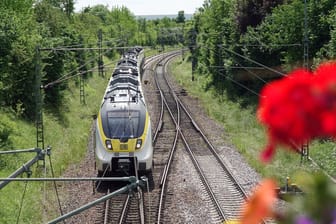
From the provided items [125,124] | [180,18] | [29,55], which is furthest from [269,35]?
[180,18]

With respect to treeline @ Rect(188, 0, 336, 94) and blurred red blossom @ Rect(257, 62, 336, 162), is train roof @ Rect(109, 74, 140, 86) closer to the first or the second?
treeline @ Rect(188, 0, 336, 94)

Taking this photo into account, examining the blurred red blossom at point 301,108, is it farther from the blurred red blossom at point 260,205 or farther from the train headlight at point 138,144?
the train headlight at point 138,144

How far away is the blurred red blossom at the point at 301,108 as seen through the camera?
87cm

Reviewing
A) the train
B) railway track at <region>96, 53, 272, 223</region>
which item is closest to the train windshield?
the train

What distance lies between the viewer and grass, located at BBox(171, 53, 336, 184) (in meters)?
19.0

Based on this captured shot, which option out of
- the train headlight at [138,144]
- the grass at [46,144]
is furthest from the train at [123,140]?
the grass at [46,144]

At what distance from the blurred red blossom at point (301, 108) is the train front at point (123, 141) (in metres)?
16.7

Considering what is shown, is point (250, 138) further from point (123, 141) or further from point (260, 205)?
point (260, 205)

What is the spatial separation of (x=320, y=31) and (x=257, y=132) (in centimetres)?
585

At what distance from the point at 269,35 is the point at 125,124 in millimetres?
14511

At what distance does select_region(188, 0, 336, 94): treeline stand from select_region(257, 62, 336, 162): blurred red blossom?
17235 mm

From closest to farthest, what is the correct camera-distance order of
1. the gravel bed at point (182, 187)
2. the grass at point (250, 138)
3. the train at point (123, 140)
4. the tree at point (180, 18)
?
the gravel bed at point (182, 187)
the train at point (123, 140)
the grass at point (250, 138)
the tree at point (180, 18)

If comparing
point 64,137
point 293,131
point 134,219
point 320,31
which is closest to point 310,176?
point 293,131

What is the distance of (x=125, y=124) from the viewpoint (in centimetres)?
1842
